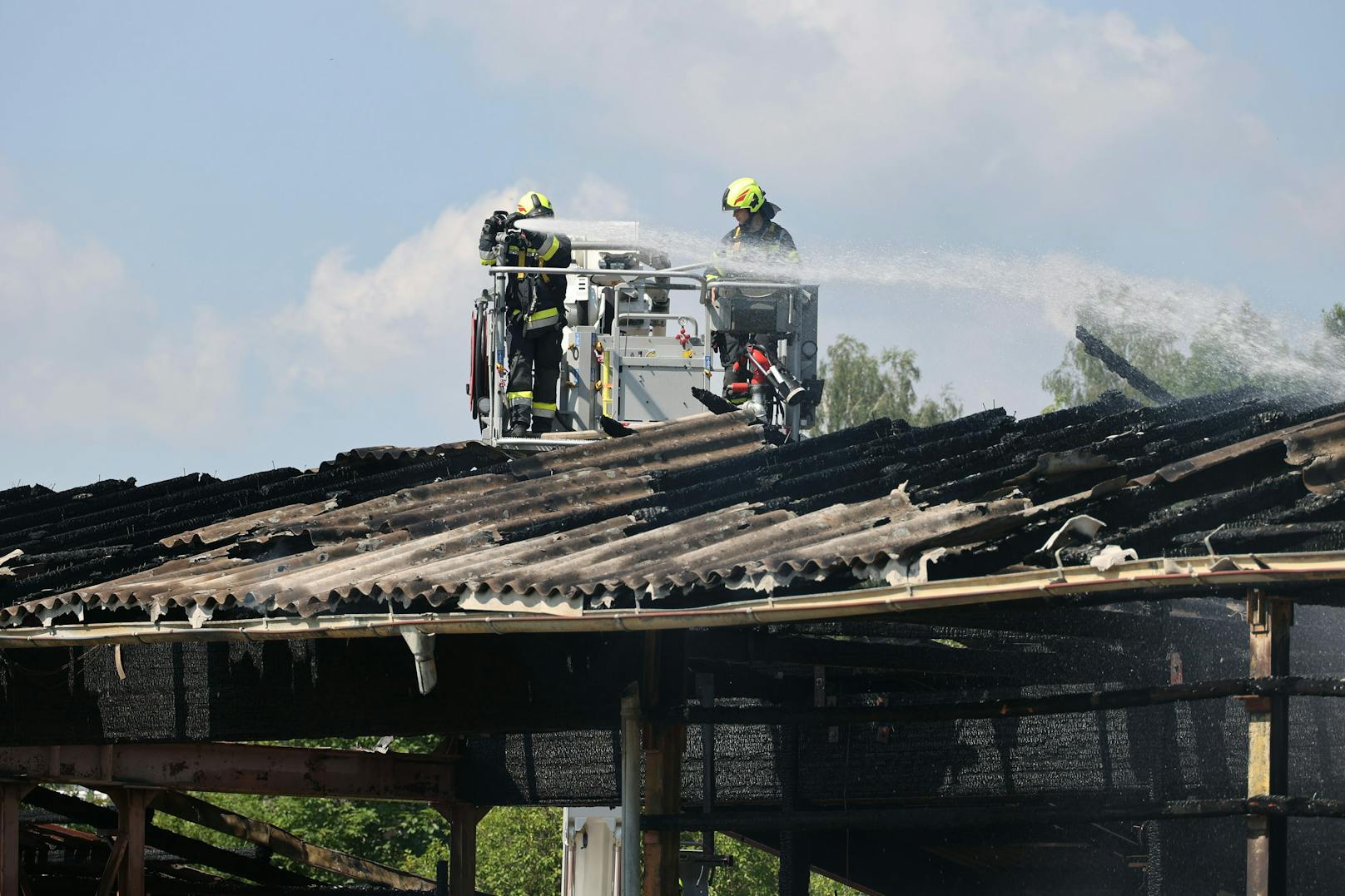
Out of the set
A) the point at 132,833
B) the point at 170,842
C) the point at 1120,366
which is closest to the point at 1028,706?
the point at 1120,366

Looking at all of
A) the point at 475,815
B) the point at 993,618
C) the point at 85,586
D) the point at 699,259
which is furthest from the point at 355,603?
the point at 699,259

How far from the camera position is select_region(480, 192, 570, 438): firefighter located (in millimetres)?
13742

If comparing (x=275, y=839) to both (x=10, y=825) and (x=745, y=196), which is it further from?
(x=745, y=196)

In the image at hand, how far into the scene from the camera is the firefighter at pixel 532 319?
13742mm

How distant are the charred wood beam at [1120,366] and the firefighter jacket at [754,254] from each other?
364cm

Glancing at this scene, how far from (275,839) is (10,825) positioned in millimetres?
2426

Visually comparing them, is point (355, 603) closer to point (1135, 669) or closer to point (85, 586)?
point (85, 586)

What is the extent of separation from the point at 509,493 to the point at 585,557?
2.13 meters

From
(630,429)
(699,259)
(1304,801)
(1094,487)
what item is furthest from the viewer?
(699,259)

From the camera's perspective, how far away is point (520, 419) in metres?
13.6

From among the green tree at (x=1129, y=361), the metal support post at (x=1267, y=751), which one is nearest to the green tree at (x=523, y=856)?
the green tree at (x=1129, y=361)

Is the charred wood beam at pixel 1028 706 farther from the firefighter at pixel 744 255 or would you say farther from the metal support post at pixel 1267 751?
the firefighter at pixel 744 255

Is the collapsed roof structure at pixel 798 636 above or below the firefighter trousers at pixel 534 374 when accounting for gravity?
below

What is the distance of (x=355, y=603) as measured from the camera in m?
6.77
